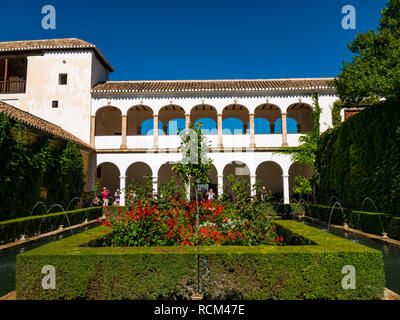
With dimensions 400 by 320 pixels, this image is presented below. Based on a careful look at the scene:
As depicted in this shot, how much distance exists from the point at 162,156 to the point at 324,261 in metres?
14.9

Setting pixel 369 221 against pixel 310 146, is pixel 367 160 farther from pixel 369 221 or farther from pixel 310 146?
pixel 310 146

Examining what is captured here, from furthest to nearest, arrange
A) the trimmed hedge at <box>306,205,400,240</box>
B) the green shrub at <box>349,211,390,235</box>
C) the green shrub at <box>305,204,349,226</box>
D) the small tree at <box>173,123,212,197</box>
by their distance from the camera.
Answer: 1. the green shrub at <box>305,204,349,226</box>
2. the green shrub at <box>349,211,390,235</box>
3. the trimmed hedge at <box>306,205,400,240</box>
4. the small tree at <box>173,123,212,197</box>

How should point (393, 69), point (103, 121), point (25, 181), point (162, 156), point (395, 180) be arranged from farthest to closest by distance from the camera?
point (103, 121) → point (162, 156) → point (393, 69) → point (25, 181) → point (395, 180)

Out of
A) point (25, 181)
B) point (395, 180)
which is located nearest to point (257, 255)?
point (395, 180)

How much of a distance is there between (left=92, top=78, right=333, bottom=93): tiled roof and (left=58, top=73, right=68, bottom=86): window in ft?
6.80

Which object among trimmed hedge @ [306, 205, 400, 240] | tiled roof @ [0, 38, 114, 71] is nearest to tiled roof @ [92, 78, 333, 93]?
tiled roof @ [0, 38, 114, 71]

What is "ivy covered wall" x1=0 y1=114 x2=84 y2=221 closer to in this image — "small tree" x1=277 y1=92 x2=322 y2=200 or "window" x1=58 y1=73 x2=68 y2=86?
"window" x1=58 y1=73 x2=68 y2=86

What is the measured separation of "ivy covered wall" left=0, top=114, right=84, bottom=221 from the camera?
31.6ft

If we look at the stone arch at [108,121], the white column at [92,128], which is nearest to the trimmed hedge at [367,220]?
the white column at [92,128]

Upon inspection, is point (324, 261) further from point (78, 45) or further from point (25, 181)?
point (78, 45)

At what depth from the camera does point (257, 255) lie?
3869 millimetres

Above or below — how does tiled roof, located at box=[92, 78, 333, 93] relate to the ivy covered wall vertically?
above

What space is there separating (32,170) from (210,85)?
1188cm
